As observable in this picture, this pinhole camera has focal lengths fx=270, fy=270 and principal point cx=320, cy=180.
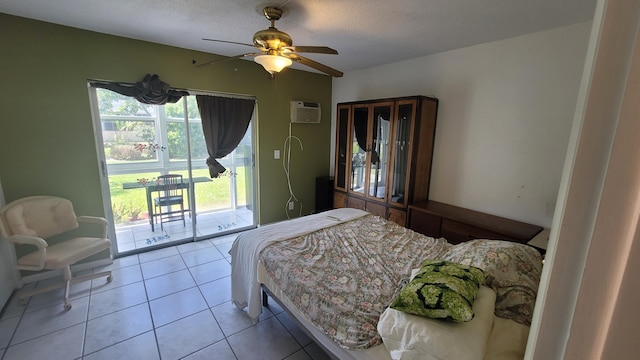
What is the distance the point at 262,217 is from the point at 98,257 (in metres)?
1.98

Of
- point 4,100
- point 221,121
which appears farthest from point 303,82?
point 4,100

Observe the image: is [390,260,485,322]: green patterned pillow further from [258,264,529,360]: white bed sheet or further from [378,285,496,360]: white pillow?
[258,264,529,360]: white bed sheet

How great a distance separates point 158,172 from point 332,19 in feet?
8.81

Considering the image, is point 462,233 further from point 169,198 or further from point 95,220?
point 95,220

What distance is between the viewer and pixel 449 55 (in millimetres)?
2986

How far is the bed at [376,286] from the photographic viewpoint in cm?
116

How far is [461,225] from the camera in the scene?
2.64 m

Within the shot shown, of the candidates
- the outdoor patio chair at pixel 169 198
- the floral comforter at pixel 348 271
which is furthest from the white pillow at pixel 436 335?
the outdoor patio chair at pixel 169 198

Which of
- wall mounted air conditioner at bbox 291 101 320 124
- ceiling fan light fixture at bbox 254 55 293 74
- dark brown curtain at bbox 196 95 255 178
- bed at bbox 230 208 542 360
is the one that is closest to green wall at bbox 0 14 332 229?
dark brown curtain at bbox 196 95 255 178

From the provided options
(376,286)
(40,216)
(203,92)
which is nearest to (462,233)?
(376,286)

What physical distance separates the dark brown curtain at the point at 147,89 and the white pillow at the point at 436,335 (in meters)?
3.18

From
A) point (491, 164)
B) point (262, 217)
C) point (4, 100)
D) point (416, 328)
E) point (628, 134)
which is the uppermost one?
point (4, 100)

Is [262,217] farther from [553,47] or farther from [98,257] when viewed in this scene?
[553,47]

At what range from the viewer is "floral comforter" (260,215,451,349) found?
145 centimetres
